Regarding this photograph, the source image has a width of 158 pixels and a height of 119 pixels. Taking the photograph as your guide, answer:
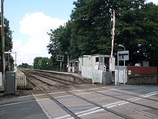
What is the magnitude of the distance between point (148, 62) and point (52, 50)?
46.0 metres

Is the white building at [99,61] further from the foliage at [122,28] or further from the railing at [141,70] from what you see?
the railing at [141,70]

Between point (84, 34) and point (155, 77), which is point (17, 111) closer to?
point (155, 77)

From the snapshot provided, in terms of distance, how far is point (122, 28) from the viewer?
3238 centimetres

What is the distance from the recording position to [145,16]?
114ft

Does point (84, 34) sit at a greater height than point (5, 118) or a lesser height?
greater

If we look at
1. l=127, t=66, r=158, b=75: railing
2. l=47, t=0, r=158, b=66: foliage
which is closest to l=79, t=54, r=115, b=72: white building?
l=47, t=0, r=158, b=66: foliage

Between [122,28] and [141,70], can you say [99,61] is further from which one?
[122,28]

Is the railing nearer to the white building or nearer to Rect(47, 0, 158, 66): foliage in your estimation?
→ the white building

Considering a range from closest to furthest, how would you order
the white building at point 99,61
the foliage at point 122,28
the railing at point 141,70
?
the railing at point 141,70
the white building at point 99,61
the foliage at point 122,28

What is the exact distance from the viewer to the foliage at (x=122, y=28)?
32772 mm

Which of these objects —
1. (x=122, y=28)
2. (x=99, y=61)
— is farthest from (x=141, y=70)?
(x=122, y=28)

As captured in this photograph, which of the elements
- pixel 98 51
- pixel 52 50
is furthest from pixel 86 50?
pixel 52 50

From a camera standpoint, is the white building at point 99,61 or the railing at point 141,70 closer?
the railing at point 141,70

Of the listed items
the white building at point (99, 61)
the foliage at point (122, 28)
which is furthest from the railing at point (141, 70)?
the foliage at point (122, 28)
